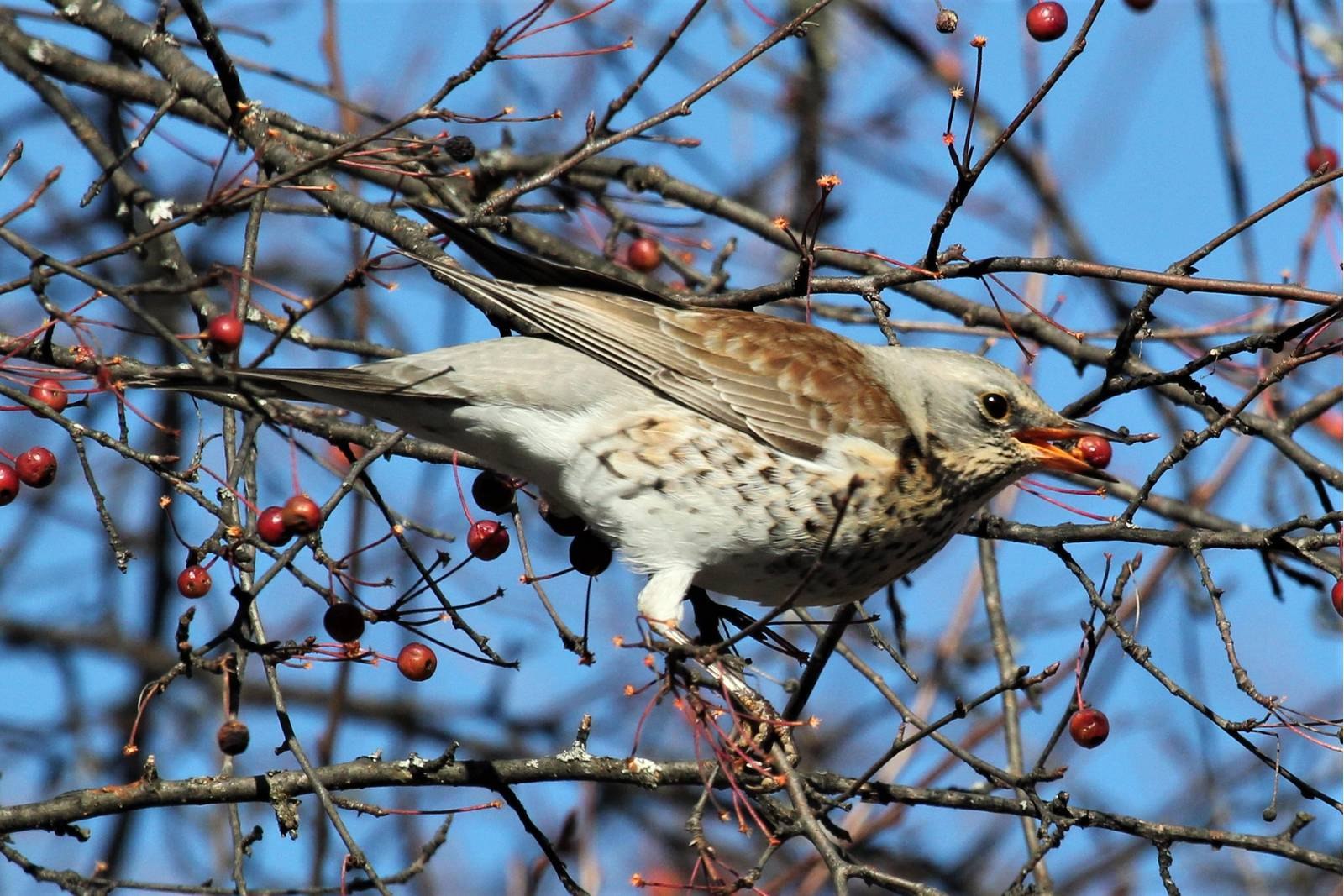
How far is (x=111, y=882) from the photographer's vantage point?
396 cm

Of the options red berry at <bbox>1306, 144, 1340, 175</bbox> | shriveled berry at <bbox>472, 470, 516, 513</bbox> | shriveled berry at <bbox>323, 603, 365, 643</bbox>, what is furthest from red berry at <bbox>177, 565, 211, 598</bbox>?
red berry at <bbox>1306, 144, 1340, 175</bbox>

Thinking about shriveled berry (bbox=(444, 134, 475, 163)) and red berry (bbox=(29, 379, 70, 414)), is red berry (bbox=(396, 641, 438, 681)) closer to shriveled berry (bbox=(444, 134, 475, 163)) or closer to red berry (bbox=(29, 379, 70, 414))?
red berry (bbox=(29, 379, 70, 414))

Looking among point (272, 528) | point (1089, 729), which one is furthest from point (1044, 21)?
point (272, 528)

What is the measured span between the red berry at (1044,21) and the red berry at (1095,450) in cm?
129

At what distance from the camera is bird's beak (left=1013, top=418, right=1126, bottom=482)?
4.74 m

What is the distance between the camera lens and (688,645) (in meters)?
4.16

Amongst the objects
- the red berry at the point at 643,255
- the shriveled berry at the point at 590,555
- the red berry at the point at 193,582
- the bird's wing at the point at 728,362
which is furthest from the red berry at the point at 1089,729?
the red berry at the point at 643,255

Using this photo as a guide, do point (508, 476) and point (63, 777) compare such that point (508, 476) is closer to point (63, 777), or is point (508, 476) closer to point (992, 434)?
point (992, 434)

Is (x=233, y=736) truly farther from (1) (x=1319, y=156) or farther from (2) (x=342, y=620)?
(1) (x=1319, y=156)

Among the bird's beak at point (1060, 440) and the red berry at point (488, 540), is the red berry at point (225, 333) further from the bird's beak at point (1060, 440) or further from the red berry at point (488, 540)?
the bird's beak at point (1060, 440)

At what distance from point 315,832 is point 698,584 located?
7.53 feet

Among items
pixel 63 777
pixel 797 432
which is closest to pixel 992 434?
pixel 797 432

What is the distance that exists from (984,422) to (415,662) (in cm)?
216

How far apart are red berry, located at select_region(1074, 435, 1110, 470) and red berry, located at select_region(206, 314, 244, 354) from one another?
2711 millimetres
